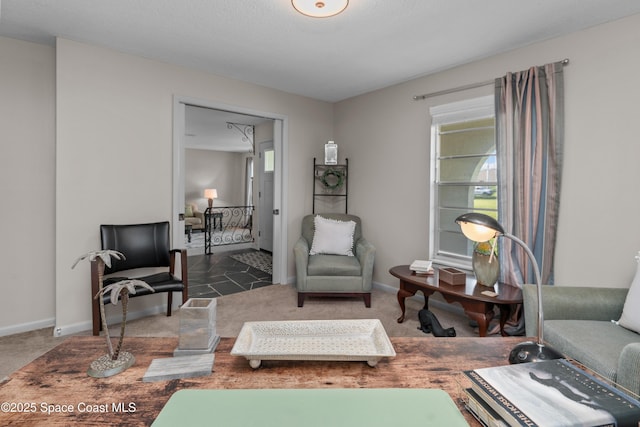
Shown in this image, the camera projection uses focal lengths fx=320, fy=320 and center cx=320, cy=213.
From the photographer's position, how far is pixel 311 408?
2.47 feet

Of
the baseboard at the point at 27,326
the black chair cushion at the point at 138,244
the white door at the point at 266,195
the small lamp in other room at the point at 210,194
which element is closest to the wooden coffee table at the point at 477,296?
the black chair cushion at the point at 138,244

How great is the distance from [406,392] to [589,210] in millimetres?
2421

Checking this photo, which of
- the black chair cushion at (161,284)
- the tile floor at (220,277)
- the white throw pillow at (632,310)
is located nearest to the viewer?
the white throw pillow at (632,310)

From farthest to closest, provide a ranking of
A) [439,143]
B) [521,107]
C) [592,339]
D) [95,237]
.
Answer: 1. [439,143]
2. [95,237]
3. [521,107]
4. [592,339]

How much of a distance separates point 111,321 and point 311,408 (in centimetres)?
286

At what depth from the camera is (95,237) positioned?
2.84 metres

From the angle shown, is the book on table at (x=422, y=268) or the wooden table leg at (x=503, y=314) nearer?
the wooden table leg at (x=503, y=314)

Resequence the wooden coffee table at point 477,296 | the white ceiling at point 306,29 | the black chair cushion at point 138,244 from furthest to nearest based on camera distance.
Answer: the black chair cushion at point 138,244, the wooden coffee table at point 477,296, the white ceiling at point 306,29

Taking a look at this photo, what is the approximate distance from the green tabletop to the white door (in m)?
5.10

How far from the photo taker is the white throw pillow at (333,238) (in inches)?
148

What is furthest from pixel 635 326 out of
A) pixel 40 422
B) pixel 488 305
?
pixel 40 422

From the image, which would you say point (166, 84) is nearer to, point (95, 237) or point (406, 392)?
point (95, 237)

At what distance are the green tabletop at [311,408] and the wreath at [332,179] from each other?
357 centimetres

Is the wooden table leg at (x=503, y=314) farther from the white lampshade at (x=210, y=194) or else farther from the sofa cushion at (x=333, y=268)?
the white lampshade at (x=210, y=194)
